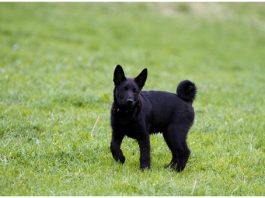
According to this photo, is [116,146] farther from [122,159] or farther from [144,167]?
[144,167]

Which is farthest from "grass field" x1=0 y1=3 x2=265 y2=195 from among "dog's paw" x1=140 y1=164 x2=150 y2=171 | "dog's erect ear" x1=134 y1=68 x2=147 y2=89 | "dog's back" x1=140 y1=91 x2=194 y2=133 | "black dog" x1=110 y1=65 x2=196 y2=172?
"dog's erect ear" x1=134 y1=68 x2=147 y2=89

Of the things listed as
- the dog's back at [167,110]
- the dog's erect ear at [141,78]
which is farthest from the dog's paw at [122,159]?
the dog's erect ear at [141,78]

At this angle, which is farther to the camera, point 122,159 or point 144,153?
point 122,159

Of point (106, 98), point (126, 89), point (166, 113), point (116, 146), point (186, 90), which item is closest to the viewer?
point (126, 89)

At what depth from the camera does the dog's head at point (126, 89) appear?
6.56 metres

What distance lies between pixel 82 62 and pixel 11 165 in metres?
10.1

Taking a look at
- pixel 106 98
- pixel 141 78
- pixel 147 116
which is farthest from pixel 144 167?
pixel 106 98

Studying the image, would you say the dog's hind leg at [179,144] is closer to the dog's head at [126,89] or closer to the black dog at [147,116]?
the black dog at [147,116]

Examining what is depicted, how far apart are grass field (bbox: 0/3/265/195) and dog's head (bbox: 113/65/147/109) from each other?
36.5 inches

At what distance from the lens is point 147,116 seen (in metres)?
7.00

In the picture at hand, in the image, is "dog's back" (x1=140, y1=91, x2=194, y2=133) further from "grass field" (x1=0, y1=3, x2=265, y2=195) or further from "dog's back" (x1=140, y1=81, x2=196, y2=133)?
"grass field" (x1=0, y1=3, x2=265, y2=195)

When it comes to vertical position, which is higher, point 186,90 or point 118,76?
point 118,76

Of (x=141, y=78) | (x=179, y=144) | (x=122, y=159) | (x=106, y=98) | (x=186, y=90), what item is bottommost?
(x=106, y=98)

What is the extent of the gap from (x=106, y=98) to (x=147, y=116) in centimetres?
423
